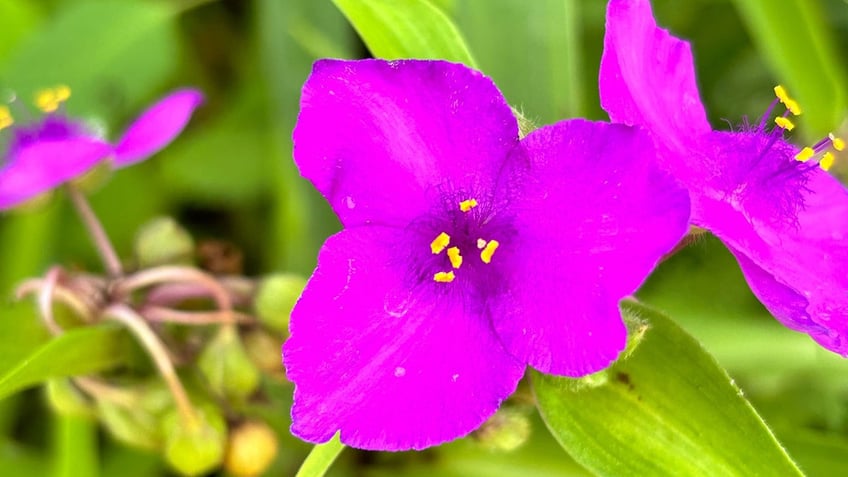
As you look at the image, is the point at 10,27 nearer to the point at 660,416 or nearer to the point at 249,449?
the point at 249,449

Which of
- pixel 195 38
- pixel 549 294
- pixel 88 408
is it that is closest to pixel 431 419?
pixel 549 294

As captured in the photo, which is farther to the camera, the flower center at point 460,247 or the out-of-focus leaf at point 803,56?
the out-of-focus leaf at point 803,56

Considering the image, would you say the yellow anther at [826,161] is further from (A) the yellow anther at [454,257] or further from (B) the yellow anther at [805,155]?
(A) the yellow anther at [454,257]

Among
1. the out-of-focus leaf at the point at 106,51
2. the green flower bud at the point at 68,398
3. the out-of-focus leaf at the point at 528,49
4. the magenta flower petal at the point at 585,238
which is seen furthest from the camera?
the out-of-focus leaf at the point at 106,51

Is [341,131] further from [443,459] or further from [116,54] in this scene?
[116,54]

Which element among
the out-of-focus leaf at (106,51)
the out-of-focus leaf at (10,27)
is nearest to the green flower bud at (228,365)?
the out-of-focus leaf at (106,51)

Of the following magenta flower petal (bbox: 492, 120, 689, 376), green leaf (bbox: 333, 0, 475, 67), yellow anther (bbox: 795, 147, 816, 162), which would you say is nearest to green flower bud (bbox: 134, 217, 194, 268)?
green leaf (bbox: 333, 0, 475, 67)

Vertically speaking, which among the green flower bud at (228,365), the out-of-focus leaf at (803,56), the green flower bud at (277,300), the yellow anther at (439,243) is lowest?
the out-of-focus leaf at (803,56)

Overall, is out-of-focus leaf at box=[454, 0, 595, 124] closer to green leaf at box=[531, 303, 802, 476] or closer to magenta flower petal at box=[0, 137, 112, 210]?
green leaf at box=[531, 303, 802, 476]
